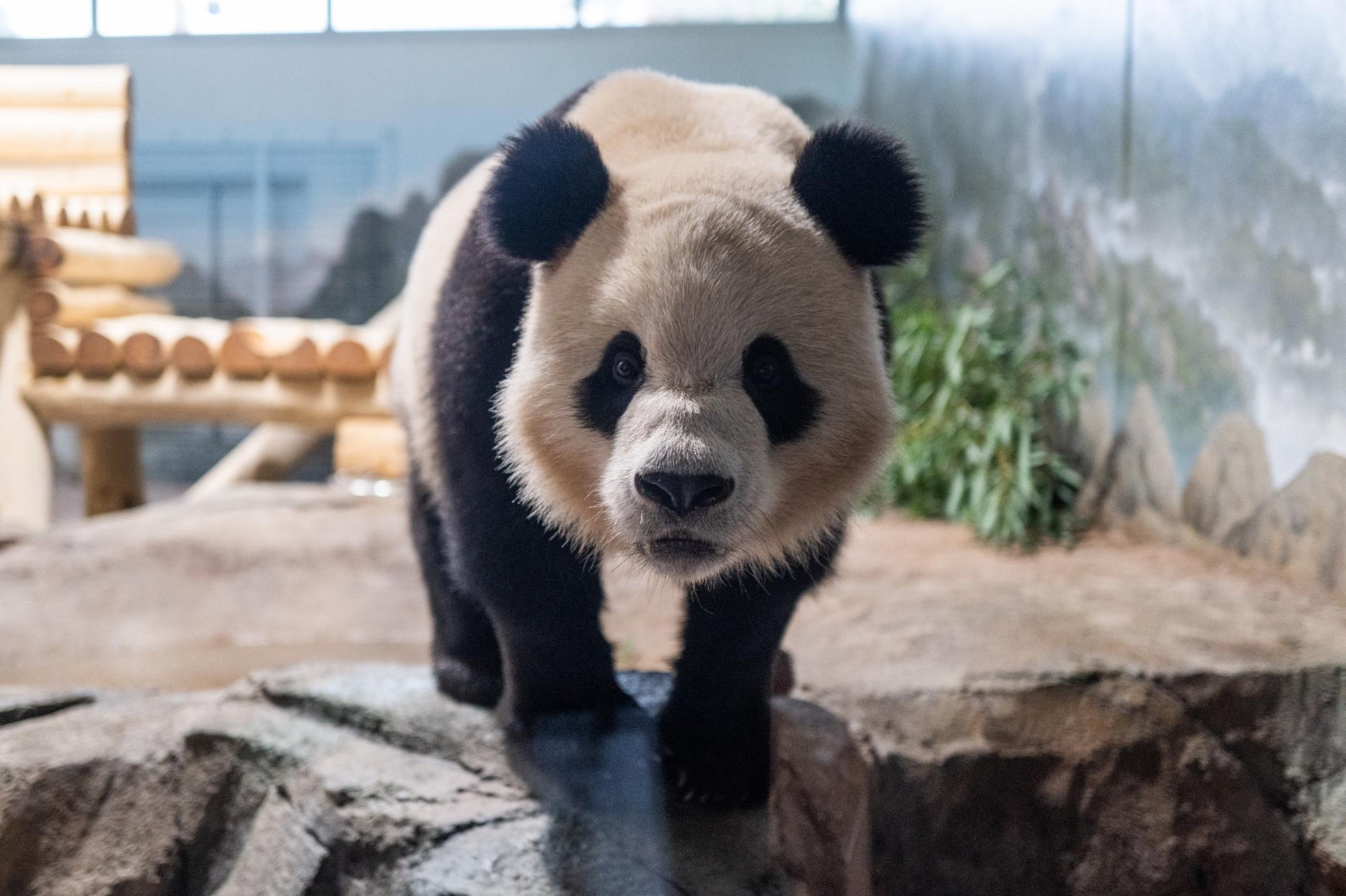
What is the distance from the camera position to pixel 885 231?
193cm

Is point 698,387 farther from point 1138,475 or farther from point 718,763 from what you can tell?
point 1138,475

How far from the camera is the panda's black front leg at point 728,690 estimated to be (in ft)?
7.35

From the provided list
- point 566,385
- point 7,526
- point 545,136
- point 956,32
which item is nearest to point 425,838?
point 566,385

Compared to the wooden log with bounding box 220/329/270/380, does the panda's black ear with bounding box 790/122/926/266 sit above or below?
above

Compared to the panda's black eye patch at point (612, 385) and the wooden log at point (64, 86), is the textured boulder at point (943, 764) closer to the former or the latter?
the panda's black eye patch at point (612, 385)

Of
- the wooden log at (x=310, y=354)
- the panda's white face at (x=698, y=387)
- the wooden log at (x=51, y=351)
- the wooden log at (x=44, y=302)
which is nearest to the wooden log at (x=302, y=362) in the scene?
the wooden log at (x=310, y=354)

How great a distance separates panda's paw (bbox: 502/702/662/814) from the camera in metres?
2.27

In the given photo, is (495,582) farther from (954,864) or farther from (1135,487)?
(1135,487)

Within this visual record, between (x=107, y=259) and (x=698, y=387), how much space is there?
5.32 m

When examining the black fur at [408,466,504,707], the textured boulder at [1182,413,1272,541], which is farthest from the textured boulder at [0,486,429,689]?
the textured boulder at [1182,413,1272,541]

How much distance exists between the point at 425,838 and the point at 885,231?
1.34 metres

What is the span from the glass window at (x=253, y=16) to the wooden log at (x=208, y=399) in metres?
1.65

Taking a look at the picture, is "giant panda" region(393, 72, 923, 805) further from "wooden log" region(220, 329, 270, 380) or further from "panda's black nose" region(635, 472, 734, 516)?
"wooden log" region(220, 329, 270, 380)

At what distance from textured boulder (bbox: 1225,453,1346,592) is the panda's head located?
2149mm
